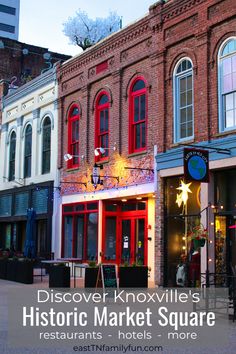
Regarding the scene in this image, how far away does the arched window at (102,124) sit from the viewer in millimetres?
21219

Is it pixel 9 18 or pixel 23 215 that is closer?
pixel 23 215

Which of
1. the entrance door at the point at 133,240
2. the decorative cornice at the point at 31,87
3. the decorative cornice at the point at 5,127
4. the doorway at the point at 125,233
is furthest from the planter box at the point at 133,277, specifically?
the decorative cornice at the point at 5,127

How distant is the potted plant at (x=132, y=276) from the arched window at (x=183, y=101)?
14.1 ft

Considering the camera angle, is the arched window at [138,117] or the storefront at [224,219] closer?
the storefront at [224,219]

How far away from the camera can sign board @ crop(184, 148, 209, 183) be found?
14.0 meters

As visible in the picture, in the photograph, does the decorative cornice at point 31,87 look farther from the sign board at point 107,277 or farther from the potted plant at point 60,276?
the sign board at point 107,277

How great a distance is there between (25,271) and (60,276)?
111 inches

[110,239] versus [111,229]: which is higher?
[111,229]

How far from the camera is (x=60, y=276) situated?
52.6 ft

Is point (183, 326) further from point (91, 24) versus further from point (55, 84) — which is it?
point (91, 24)

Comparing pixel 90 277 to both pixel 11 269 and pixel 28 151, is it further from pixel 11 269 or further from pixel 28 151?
pixel 28 151

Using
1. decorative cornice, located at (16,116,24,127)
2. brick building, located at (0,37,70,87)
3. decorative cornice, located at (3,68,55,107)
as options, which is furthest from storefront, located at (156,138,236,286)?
brick building, located at (0,37,70,87)

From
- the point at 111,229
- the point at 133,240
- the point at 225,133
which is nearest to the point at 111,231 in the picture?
the point at 111,229

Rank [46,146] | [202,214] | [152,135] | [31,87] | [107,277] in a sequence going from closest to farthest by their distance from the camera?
[107,277], [202,214], [152,135], [46,146], [31,87]
